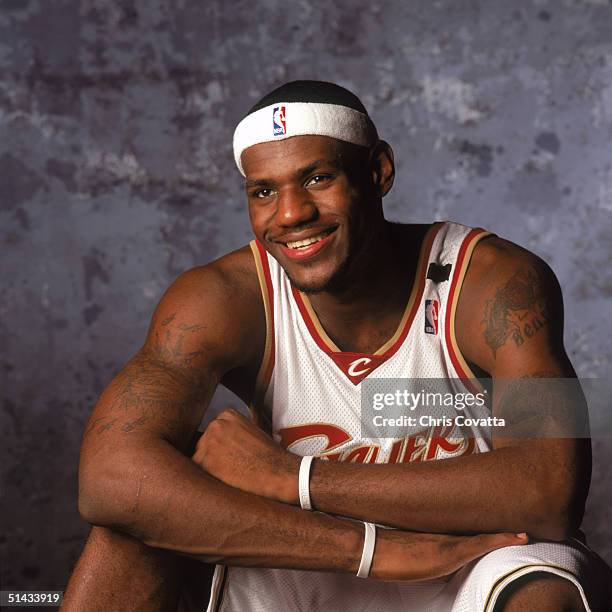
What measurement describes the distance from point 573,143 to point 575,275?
1.66 ft

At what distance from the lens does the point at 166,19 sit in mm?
4289

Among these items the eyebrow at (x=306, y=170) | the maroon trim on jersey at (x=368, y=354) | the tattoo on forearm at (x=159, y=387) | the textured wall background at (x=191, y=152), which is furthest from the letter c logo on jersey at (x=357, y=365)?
the textured wall background at (x=191, y=152)

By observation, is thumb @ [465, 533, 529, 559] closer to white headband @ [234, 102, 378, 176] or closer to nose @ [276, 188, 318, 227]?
nose @ [276, 188, 318, 227]

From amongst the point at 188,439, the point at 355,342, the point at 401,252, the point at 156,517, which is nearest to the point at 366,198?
→ the point at 401,252

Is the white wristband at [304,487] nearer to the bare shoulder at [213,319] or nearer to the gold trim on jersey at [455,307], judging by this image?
the bare shoulder at [213,319]

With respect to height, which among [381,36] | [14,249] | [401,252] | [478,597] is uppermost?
[381,36]

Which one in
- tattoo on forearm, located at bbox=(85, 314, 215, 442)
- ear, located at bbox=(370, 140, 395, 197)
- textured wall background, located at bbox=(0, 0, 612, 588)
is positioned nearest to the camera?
tattoo on forearm, located at bbox=(85, 314, 215, 442)

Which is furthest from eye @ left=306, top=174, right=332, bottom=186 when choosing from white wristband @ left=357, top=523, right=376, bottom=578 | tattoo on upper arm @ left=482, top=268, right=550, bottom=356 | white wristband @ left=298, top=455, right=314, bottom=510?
white wristband @ left=357, top=523, right=376, bottom=578

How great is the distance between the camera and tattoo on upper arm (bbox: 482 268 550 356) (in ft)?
8.12

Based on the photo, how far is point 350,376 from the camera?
Result: 107 inches

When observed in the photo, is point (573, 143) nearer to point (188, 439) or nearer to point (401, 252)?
point (401, 252)

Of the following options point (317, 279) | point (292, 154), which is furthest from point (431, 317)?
point (292, 154)

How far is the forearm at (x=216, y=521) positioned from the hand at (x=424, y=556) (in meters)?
0.05

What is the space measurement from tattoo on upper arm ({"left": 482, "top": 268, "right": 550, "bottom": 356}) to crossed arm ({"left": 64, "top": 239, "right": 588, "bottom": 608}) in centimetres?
10
